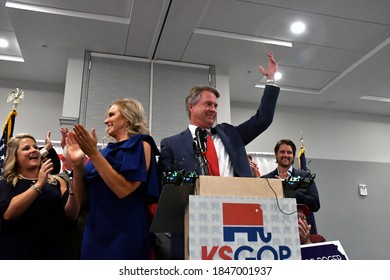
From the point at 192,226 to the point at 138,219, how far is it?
0.37 m

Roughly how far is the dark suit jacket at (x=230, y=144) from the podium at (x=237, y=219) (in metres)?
0.44

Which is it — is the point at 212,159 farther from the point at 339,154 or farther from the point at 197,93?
the point at 339,154

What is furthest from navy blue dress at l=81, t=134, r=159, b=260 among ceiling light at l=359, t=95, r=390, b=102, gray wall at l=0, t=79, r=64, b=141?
ceiling light at l=359, t=95, r=390, b=102

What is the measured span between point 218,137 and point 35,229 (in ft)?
3.35

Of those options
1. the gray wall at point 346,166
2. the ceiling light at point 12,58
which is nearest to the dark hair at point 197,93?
the ceiling light at point 12,58

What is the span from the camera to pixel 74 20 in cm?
394

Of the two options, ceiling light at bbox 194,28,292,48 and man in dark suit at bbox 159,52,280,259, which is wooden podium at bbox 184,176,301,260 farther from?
ceiling light at bbox 194,28,292,48

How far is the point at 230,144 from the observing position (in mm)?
1839

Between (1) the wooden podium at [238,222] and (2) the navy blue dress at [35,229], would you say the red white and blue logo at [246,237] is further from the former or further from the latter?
(2) the navy blue dress at [35,229]

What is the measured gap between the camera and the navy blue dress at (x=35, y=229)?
5.75 feet

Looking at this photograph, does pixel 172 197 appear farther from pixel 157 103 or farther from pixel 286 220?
pixel 157 103

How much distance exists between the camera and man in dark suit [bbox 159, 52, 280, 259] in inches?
68.1

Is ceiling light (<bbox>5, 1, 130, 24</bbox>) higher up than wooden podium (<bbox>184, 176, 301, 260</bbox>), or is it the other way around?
ceiling light (<bbox>5, 1, 130, 24</bbox>)
